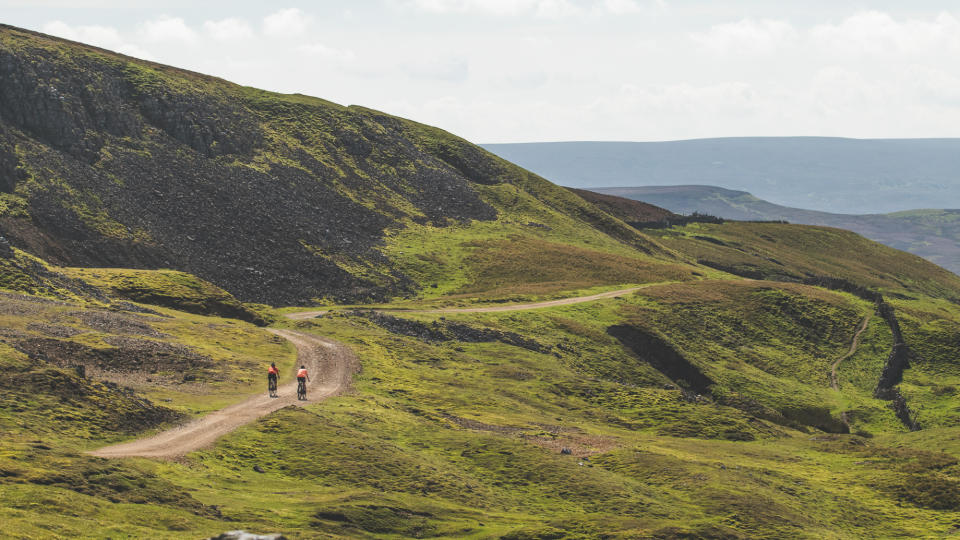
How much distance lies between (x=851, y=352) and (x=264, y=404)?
91.1 meters

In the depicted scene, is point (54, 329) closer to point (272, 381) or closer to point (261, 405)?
point (272, 381)

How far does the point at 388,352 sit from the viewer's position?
8025 centimetres

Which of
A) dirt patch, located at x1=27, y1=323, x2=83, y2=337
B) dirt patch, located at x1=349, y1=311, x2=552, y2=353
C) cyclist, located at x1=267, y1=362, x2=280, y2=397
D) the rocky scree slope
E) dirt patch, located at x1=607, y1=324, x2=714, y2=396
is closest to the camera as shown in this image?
cyclist, located at x1=267, y1=362, x2=280, y2=397

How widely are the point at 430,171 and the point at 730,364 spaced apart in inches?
3780

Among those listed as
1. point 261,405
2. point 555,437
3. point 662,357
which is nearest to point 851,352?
point 662,357

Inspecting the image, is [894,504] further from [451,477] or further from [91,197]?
[91,197]

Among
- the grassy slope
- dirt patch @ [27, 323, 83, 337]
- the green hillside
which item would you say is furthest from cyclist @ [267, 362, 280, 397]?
dirt patch @ [27, 323, 83, 337]

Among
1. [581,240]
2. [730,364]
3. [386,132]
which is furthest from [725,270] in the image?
[730,364]

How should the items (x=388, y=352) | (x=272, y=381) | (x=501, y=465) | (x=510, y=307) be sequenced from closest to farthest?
(x=501, y=465), (x=272, y=381), (x=388, y=352), (x=510, y=307)

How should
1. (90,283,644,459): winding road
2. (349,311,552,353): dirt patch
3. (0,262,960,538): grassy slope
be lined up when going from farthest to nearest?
(349,311,552,353): dirt patch, (90,283,644,459): winding road, (0,262,960,538): grassy slope

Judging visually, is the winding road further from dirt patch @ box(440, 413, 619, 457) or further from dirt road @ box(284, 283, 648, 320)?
dirt patch @ box(440, 413, 619, 457)

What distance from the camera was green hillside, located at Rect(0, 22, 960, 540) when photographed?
41344 millimetres

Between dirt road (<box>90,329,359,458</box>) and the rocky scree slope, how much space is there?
131 ft

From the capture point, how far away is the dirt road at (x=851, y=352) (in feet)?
361
